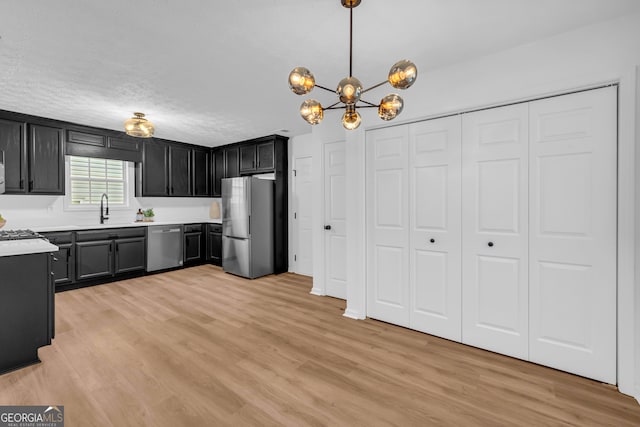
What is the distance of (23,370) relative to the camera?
2191mm

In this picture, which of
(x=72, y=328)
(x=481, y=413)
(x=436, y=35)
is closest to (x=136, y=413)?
(x=72, y=328)

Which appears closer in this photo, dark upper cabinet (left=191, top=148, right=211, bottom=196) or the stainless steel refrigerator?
the stainless steel refrigerator

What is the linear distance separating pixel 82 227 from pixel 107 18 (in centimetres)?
350

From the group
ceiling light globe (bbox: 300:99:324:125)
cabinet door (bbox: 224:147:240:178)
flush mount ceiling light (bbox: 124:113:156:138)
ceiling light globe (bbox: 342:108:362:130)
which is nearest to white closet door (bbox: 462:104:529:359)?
ceiling light globe (bbox: 342:108:362:130)

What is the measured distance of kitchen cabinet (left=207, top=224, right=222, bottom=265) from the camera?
575 centimetres

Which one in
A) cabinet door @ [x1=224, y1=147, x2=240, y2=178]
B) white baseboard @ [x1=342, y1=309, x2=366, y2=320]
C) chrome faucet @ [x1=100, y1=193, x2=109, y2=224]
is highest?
cabinet door @ [x1=224, y1=147, x2=240, y2=178]

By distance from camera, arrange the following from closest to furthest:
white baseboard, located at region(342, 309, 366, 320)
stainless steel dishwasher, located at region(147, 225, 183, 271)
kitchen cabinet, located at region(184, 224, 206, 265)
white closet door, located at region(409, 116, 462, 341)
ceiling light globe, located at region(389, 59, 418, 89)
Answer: ceiling light globe, located at region(389, 59, 418, 89) → white closet door, located at region(409, 116, 462, 341) → white baseboard, located at region(342, 309, 366, 320) → stainless steel dishwasher, located at region(147, 225, 183, 271) → kitchen cabinet, located at region(184, 224, 206, 265)

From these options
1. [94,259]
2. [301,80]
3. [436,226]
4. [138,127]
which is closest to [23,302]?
[138,127]

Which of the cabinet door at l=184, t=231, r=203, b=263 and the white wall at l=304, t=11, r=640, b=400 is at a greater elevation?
the white wall at l=304, t=11, r=640, b=400

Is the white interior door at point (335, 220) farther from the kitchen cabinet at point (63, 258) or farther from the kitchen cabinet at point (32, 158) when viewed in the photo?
the kitchen cabinet at point (32, 158)

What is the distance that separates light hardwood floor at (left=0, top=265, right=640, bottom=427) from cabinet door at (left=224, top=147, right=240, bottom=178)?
10.6 ft

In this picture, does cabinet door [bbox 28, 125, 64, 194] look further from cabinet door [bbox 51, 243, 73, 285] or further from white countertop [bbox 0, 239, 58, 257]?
white countertop [bbox 0, 239, 58, 257]

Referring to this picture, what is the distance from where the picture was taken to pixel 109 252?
4.58 m

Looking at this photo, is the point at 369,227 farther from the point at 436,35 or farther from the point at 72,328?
the point at 72,328
